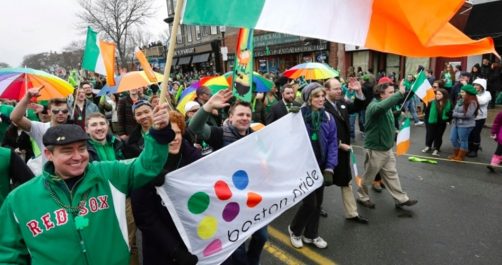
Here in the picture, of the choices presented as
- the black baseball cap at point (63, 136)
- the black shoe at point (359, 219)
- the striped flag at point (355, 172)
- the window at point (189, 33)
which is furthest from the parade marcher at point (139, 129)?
the window at point (189, 33)

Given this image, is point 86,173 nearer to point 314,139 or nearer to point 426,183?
point 314,139

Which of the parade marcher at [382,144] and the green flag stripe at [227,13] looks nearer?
the green flag stripe at [227,13]

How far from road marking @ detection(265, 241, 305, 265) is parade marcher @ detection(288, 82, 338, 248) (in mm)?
198

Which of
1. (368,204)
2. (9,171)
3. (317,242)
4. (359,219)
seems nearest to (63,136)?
(9,171)

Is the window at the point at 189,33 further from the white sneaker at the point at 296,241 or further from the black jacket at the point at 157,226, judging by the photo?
the black jacket at the point at 157,226

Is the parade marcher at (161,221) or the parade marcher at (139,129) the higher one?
the parade marcher at (139,129)

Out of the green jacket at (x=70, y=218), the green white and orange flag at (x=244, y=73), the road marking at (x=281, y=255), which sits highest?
the green white and orange flag at (x=244, y=73)

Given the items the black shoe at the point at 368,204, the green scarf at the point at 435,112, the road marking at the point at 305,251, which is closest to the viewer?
the road marking at the point at 305,251

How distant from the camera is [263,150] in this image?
3223 millimetres

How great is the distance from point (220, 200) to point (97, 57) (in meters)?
3.68

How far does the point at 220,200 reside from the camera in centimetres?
287

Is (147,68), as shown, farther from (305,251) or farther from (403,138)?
(403,138)

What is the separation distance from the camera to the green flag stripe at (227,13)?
2.35m

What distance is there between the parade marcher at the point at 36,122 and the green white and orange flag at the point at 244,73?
6.00 ft
